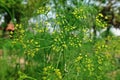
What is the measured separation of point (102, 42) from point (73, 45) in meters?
0.66

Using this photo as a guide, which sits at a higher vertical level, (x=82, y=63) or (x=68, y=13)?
(x=68, y=13)

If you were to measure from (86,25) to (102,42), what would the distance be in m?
0.32

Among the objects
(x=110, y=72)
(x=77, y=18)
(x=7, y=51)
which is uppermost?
(x=77, y=18)

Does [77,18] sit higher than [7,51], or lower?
higher

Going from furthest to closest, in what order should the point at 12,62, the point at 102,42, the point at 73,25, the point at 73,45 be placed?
the point at 12,62, the point at 102,42, the point at 73,25, the point at 73,45

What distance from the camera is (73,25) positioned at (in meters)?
3.95

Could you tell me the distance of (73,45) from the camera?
3.67 meters

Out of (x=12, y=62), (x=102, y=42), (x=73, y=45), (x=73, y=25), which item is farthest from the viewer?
(x=12, y=62)

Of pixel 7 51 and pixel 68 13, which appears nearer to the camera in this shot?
pixel 68 13

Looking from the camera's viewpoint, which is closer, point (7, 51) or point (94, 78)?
point (94, 78)

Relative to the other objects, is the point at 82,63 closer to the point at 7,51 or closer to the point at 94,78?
the point at 94,78

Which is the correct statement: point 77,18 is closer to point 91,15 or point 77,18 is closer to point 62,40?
point 62,40

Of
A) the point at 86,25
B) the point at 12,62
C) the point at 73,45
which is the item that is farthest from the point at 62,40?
the point at 12,62

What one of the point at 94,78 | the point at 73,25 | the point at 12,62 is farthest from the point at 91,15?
the point at 12,62
